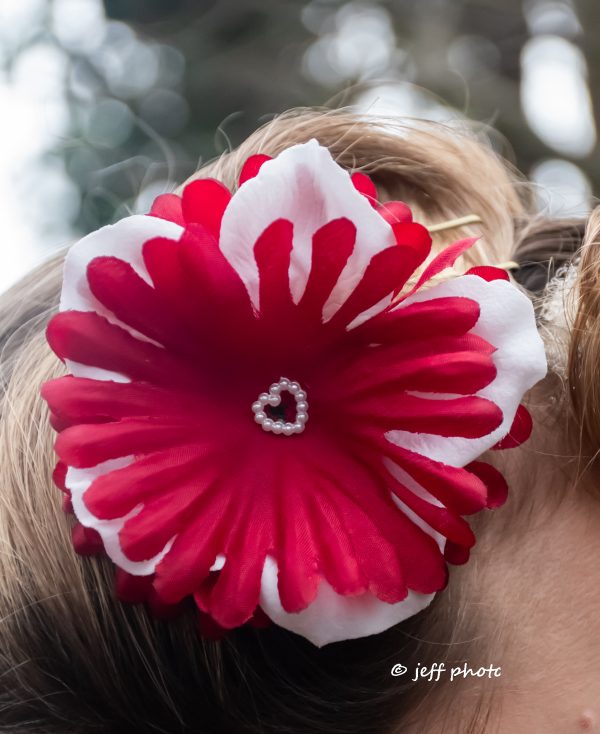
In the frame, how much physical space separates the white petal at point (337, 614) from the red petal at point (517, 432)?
0.14 m

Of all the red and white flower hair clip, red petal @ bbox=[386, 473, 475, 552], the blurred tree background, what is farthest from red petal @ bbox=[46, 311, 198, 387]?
the blurred tree background

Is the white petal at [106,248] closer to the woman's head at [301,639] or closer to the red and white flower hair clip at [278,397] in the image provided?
the red and white flower hair clip at [278,397]

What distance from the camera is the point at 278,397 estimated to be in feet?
2.13

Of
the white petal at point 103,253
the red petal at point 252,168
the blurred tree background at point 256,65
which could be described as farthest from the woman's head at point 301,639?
the blurred tree background at point 256,65

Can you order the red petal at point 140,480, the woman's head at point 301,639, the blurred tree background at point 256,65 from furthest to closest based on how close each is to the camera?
the blurred tree background at point 256,65, the woman's head at point 301,639, the red petal at point 140,480

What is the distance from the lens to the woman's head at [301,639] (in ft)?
2.27

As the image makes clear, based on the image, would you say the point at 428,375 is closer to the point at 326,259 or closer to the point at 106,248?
the point at 326,259

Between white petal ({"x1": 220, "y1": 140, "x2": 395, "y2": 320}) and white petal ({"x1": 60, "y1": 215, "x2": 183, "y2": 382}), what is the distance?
50 millimetres

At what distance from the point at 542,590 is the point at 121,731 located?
0.42 m

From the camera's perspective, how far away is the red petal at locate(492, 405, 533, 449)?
2.13ft

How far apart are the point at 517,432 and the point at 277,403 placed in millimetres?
202

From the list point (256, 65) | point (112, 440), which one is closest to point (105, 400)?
point (112, 440)

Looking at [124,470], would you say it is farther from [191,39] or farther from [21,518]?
[191,39]

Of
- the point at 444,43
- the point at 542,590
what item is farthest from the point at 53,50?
the point at 542,590
